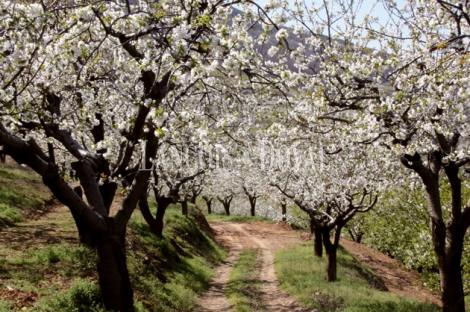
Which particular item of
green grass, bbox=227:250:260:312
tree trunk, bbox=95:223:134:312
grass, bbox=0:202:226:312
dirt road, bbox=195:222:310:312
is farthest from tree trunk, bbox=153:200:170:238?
tree trunk, bbox=95:223:134:312

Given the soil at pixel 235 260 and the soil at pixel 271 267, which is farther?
the soil at pixel 271 267

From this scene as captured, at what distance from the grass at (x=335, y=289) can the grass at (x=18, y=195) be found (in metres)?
11.5

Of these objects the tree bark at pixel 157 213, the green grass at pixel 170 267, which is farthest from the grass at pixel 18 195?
the tree bark at pixel 157 213

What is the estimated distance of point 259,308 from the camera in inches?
516

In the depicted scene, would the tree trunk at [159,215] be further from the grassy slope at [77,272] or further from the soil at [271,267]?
the soil at [271,267]

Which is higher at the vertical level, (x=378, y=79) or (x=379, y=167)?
(x=378, y=79)

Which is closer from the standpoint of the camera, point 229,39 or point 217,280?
point 229,39

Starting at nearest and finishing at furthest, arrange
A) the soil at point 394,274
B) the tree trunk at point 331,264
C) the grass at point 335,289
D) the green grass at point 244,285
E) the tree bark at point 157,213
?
the grass at point 335,289 < the green grass at point 244,285 < the tree trunk at point 331,264 < the tree bark at point 157,213 < the soil at point 394,274

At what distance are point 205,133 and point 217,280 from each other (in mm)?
13871

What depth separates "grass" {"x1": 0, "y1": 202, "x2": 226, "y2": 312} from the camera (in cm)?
882

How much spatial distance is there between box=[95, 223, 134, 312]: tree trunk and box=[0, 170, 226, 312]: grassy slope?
1.58ft

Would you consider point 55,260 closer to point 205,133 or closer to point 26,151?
point 26,151

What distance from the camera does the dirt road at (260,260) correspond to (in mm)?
13719

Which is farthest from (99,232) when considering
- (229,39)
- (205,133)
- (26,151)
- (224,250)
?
(224,250)
